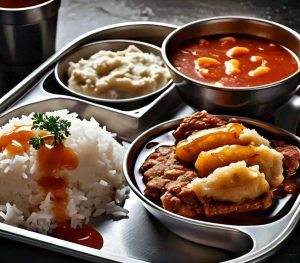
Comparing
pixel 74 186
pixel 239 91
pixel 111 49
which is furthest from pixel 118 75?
pixel 74 186

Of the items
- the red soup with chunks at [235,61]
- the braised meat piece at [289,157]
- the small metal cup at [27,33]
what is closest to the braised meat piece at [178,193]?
the braised meat piece at [289,157]

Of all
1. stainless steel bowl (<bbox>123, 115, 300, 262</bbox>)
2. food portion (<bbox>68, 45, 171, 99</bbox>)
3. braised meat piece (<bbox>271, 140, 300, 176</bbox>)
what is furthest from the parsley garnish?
braised meat piece (<bbox>271, 140, 300, 176</bbox>)

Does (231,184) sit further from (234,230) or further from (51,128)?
(51,128)

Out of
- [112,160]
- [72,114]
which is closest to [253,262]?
[112,160]

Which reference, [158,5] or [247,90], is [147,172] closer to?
[247,90]

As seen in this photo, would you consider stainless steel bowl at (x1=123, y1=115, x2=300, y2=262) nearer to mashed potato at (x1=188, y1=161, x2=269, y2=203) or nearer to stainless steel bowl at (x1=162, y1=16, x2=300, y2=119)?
mashed potato at (x1=188, y1=161, x2=269, y2=203)
